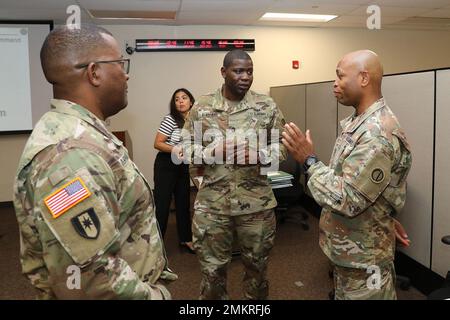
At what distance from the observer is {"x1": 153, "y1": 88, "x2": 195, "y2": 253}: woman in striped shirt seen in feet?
9.98

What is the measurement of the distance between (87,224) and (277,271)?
220cm

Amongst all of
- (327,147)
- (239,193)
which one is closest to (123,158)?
(239,193)

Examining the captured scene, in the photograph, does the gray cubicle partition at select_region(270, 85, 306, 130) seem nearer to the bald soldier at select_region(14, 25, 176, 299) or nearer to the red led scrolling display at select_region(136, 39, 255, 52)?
the red led scrolling display at select_region(136, 39, 255, 52)

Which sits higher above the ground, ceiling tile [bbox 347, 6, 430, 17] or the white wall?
ceiling tile [bbox 347, 6, 430, 17]

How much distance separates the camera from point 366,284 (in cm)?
141

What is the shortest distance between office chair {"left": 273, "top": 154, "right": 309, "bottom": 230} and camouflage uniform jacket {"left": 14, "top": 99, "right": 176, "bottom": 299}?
2.65m

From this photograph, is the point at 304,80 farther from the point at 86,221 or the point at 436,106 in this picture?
the point at 86,221

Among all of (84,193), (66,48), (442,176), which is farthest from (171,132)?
(84,193)

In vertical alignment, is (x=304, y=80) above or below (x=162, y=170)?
above

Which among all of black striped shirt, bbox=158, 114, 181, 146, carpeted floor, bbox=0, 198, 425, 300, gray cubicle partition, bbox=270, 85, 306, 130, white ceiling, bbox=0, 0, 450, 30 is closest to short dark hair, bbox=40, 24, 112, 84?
carpeted floor, bbox=0, 198, 425, 300

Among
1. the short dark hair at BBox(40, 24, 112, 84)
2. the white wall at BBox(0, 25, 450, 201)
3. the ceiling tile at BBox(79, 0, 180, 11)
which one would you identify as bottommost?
the short dark hair at BBox(40, 24, 112, 84)

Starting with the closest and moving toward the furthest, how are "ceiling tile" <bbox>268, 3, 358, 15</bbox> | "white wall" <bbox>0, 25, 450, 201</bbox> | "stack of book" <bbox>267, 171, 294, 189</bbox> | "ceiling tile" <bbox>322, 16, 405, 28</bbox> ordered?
1. "stack of book" <bbox>267, 171, 294, 189</bbox>
2. "ceiling tile" <bbox>268, 3, 358, 15</bbox>
3. "ceiling tile" <bbox>322, 16, 405, 28</bbox>
4. "white wall" <bbox>0, 25, 450, 201</bbox>

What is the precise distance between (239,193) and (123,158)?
3.43ft

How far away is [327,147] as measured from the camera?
11.8 feet
